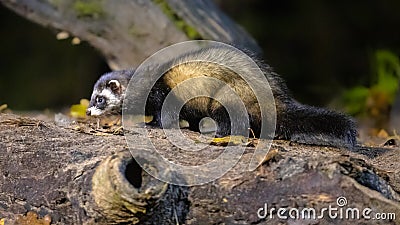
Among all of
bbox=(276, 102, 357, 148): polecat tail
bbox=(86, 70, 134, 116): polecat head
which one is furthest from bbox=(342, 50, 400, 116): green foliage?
bbox=(276, 102, 357, 148): polecat tail

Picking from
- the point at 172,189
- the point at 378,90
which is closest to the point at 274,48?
the point at 378,90

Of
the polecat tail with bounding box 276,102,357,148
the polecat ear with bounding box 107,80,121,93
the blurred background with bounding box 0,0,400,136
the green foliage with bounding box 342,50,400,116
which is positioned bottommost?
the polecat tail with bounding box 276,102,357,148

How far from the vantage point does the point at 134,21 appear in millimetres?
5012

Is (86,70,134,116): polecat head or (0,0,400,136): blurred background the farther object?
(0,0,400,136): blurred background

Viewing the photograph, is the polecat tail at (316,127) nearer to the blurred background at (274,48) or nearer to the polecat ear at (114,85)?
the polecat ear at (114,85)

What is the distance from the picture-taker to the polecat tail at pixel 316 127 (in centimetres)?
310

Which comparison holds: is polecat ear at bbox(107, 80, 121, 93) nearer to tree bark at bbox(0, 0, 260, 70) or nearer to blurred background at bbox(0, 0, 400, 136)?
tree bark at bbox(0, 0, 260, 70)

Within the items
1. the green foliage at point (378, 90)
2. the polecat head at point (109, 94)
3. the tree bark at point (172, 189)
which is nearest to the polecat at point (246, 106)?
the polecat head at point (109, 94)

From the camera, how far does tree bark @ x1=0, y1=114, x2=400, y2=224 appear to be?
91.7 inches

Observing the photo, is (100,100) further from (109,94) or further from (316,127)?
(316,127)

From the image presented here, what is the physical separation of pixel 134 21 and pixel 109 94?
1.04m

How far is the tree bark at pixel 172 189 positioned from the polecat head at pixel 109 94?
53.7 inches

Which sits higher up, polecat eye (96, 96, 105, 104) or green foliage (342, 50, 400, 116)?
green foliage (342, 50, 400, 116)

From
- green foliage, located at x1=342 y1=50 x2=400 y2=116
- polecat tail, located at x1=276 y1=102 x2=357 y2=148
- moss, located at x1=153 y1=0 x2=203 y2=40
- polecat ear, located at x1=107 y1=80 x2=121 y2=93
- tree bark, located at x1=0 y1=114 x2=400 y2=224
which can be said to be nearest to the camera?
tree bark, located at x1=0 y1=114 x2=400 y2=224
